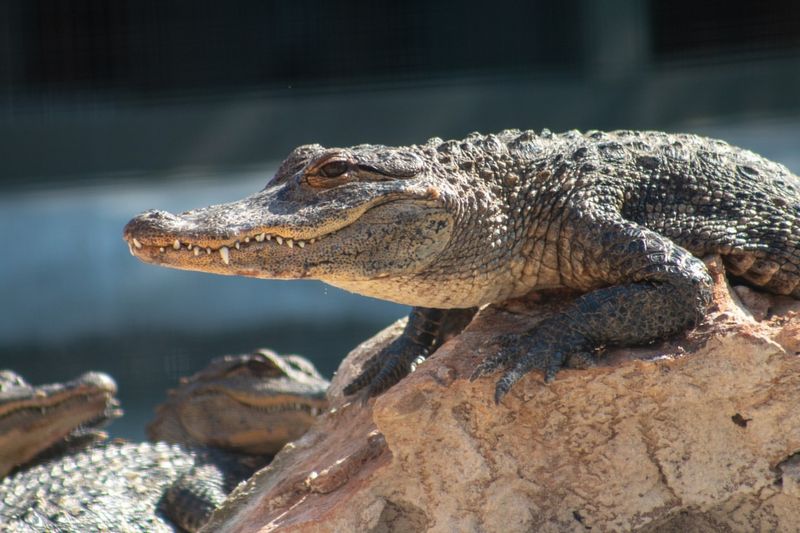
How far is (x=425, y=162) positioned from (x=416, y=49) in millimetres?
5496

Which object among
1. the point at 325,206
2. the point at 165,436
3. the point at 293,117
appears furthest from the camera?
the point at 293,117

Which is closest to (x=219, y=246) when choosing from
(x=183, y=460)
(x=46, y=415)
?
(x=183, y=460)

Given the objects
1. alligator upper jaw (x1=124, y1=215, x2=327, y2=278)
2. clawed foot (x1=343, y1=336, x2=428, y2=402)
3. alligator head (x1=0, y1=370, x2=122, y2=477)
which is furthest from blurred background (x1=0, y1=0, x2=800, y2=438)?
alligator upper jaw (x1=124, y1=215, x2=327, y2=278)

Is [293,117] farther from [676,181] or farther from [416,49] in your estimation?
[676,181]

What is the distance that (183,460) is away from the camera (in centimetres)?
430

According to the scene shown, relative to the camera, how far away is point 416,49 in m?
8.04

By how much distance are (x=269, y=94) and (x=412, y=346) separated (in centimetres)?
514

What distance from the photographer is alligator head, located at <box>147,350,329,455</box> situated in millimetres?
4445

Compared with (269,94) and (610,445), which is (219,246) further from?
(269,94)

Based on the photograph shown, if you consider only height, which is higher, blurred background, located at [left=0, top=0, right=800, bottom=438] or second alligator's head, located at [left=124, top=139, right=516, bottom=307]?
second alligator's head, located at [left=124, top=139, right=516, bottom=307]

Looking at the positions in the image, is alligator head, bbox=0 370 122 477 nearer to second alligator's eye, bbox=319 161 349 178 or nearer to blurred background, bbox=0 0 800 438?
second alligator's eye, bbox=319 161 349 178

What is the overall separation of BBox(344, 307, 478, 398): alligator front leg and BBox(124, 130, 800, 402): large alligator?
15.3 inches

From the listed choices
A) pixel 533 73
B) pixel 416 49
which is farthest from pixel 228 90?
pixel 533 73

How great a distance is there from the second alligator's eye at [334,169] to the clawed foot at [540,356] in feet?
1.95
